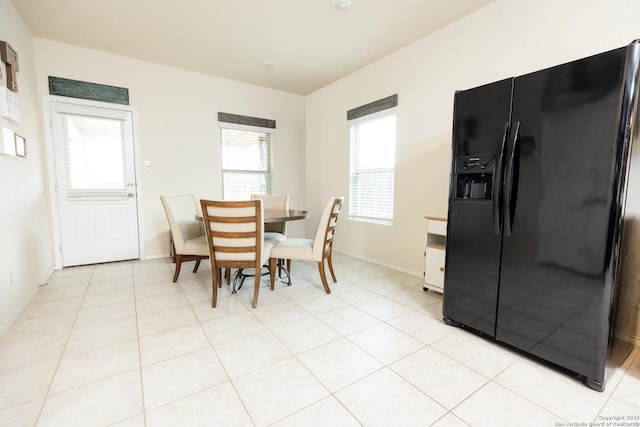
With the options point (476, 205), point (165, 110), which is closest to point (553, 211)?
point (476, 205)

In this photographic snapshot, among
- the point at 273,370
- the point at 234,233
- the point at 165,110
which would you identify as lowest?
the point at 273,370

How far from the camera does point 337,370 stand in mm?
1586

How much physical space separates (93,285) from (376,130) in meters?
3.71

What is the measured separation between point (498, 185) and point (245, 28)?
2.81 m

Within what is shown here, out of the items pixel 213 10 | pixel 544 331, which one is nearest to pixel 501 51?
pixel 544 331

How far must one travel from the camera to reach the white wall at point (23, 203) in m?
2.10

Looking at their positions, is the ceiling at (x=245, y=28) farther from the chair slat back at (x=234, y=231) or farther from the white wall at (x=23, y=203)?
the chair slat back at (x=234, y=231)

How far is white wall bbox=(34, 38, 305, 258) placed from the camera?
3.38 meters

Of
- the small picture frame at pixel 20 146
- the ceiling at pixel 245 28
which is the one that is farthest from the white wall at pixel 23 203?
the ceiling at pixel 245 28

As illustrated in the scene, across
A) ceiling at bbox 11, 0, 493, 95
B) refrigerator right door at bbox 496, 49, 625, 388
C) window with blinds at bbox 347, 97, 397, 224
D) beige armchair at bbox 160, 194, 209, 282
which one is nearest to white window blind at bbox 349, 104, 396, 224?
window with blinds at bbox 347, 97, 397, 224

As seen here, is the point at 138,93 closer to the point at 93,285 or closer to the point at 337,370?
the point at 93,285

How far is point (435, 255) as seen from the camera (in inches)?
104

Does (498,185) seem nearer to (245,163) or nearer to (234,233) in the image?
(234,233)

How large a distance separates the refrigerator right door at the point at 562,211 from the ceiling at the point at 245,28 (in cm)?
154
